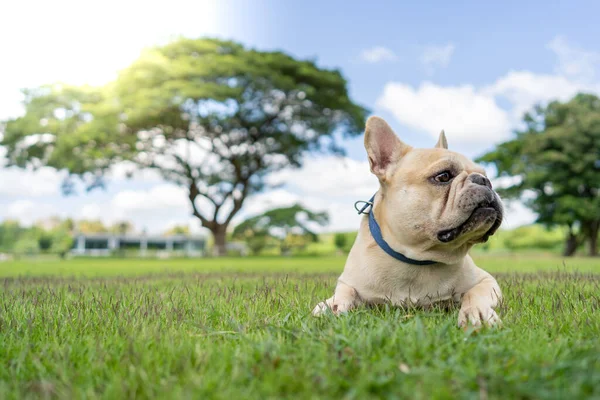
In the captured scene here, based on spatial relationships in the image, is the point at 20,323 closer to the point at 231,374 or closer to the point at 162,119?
the point at 231,374

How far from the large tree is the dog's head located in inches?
797

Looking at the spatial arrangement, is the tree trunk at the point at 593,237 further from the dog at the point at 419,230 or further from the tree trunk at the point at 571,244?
the dog at the point at 419,230

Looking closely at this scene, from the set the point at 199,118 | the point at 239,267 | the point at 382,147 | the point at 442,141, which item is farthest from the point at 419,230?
the point at 199,118

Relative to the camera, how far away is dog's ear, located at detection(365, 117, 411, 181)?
3.74 metres

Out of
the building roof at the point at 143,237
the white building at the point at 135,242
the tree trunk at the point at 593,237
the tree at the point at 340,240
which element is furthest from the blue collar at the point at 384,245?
the building roof at the point at 143,237

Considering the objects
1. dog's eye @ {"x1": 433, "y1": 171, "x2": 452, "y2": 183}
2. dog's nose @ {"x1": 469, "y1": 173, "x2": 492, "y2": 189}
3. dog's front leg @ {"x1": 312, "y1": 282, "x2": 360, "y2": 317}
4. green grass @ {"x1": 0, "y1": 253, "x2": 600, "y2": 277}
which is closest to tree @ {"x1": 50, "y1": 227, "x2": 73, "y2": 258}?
green grass @ {"x1": 0, "y1": 253, "x2": 600, "y2": 277}

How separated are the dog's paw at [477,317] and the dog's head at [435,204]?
1.61 ft

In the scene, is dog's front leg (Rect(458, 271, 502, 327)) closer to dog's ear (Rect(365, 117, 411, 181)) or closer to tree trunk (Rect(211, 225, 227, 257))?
dog's ear (Rect(365, 117, 411, 181))

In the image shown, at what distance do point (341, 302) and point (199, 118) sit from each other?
76.3 ft

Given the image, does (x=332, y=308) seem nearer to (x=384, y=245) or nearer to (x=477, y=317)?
(x=384, y=245)

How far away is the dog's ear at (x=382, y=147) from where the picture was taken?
374cm

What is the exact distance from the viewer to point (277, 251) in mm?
35062

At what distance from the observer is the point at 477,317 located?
292 cm

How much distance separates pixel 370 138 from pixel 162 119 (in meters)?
23.0
